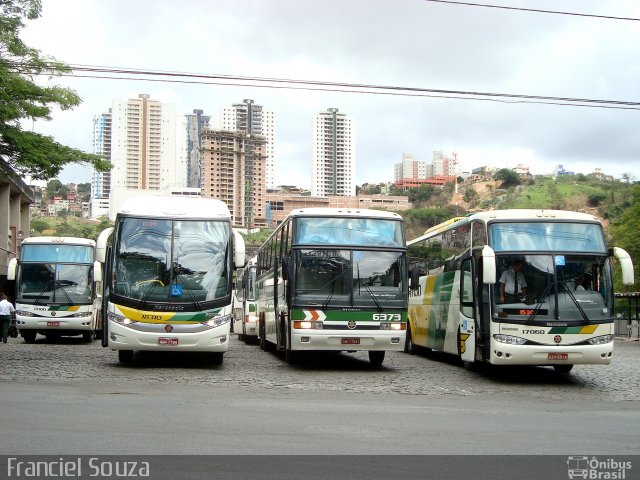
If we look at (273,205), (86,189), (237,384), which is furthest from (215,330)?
(86,189)

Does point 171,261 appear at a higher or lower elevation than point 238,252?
lower

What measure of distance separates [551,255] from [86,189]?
159 m

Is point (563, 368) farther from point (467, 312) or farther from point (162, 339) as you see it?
point (162, 339)

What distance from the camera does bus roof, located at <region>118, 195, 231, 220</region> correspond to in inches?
690

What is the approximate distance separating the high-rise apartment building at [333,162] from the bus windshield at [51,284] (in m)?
79.6

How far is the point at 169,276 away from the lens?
17.0m

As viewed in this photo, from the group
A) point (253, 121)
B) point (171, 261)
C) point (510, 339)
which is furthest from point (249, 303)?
point (253, 121)

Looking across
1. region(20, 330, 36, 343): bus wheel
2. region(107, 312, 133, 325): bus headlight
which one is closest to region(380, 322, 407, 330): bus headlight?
region(107, 312, 133, 325): bus headlight

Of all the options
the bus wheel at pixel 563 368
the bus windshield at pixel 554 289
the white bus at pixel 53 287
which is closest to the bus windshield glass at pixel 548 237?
the bus windshield at pixel 554 289

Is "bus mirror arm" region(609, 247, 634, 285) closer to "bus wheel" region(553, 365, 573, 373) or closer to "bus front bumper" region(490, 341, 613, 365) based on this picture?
"bus front bumper" region(490, 341, 613, 365)

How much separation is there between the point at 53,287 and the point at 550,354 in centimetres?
1999
